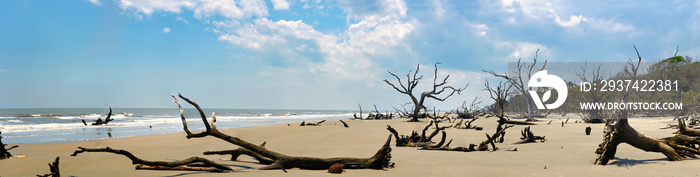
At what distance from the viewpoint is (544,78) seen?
2916 cm

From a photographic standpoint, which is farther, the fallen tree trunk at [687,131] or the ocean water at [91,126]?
the ocean water at [91,126]

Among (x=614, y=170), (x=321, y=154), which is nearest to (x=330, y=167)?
(x=321, y=154)

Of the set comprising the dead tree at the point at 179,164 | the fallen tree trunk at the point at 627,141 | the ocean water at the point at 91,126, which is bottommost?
the ocean water at the point at 91,126

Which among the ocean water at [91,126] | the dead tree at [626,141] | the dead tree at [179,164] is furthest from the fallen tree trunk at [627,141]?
the ocean water at [91,126]

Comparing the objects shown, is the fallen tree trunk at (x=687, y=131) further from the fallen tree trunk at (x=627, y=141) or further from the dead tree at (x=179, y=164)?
the dead tree at (x=179, y=164)

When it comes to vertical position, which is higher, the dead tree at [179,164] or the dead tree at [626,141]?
the dead tree at [626,141]

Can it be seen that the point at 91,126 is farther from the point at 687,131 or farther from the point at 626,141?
the point at 687,131

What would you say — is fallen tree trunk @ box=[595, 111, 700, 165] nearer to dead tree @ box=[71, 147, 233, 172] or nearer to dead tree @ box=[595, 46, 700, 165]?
dead tree @ box=[595, 46, 700, 165]

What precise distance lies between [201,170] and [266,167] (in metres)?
0.81

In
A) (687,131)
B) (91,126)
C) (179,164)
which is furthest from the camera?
(91,126)

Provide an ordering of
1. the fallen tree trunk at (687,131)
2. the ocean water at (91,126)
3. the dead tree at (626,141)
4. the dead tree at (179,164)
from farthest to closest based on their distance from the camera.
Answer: the ocean water at (91,126) → the fallen tree trunk at (687,131) → the dead tree at (626,141) → the dead tree at (179,164)

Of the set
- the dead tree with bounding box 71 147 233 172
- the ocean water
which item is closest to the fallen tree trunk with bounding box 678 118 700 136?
the dead tree with bounding box 71 147 233 172

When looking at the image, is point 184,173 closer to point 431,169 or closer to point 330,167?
point 330,167

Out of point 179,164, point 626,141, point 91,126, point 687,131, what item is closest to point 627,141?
point 626,141
